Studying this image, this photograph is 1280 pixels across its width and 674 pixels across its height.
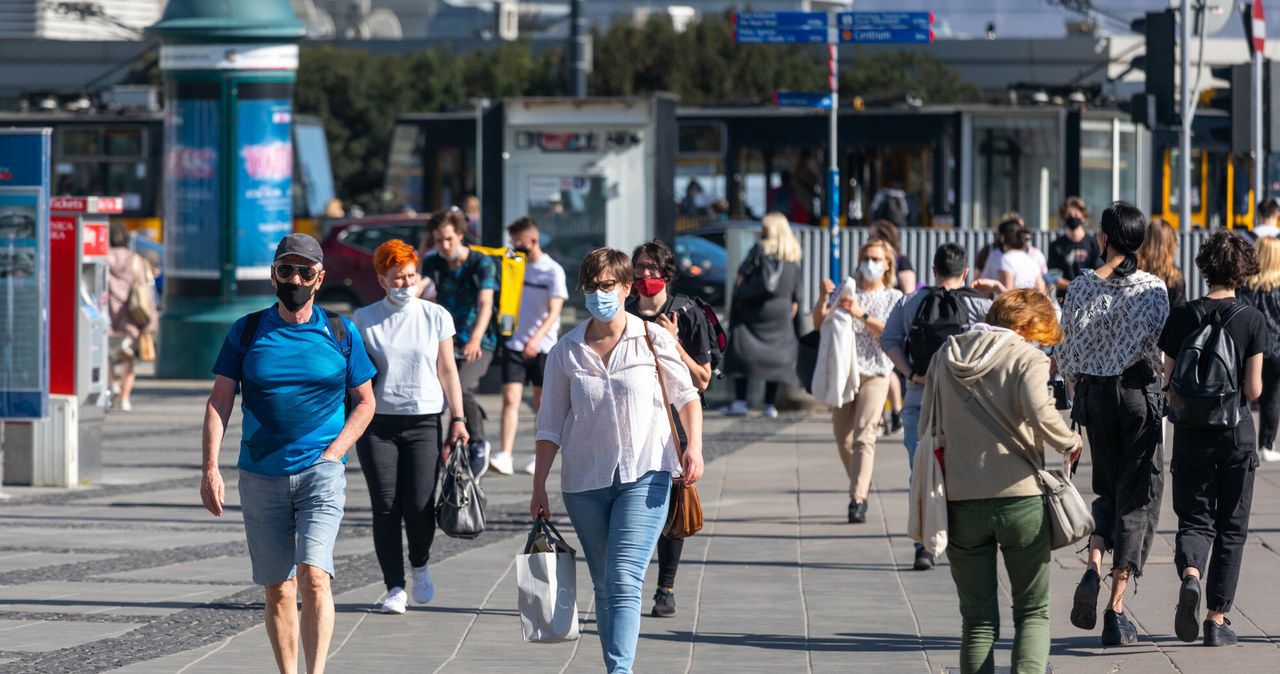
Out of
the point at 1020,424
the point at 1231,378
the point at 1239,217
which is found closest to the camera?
the point at 1020,424

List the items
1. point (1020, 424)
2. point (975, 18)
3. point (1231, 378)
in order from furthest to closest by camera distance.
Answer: point (975, 18), point (1231, 378), point (1020, 424)

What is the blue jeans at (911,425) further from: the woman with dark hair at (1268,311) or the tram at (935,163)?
the tram at (935,163)

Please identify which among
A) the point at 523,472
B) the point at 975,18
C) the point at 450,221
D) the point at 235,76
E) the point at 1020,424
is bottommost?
the point at 523,472

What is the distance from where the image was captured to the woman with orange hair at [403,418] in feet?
22.6

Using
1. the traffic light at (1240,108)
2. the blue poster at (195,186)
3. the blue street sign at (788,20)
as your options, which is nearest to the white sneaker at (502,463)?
the blue street sign at (788,20)

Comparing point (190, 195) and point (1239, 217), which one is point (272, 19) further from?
point (1239, 217)

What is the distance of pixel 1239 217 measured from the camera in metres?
26.0

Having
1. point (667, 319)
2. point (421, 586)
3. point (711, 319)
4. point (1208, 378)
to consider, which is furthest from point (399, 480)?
point (1208, 378)

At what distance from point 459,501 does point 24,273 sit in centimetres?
481

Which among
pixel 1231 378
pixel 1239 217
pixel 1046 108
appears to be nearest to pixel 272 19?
pixel 1046 108

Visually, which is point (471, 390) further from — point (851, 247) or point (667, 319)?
point (851, 247)

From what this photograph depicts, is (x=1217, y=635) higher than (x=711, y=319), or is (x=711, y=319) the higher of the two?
(x=711, y=319)

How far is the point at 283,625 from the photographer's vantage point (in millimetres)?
5309

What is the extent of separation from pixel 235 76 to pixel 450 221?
26.6 ft
